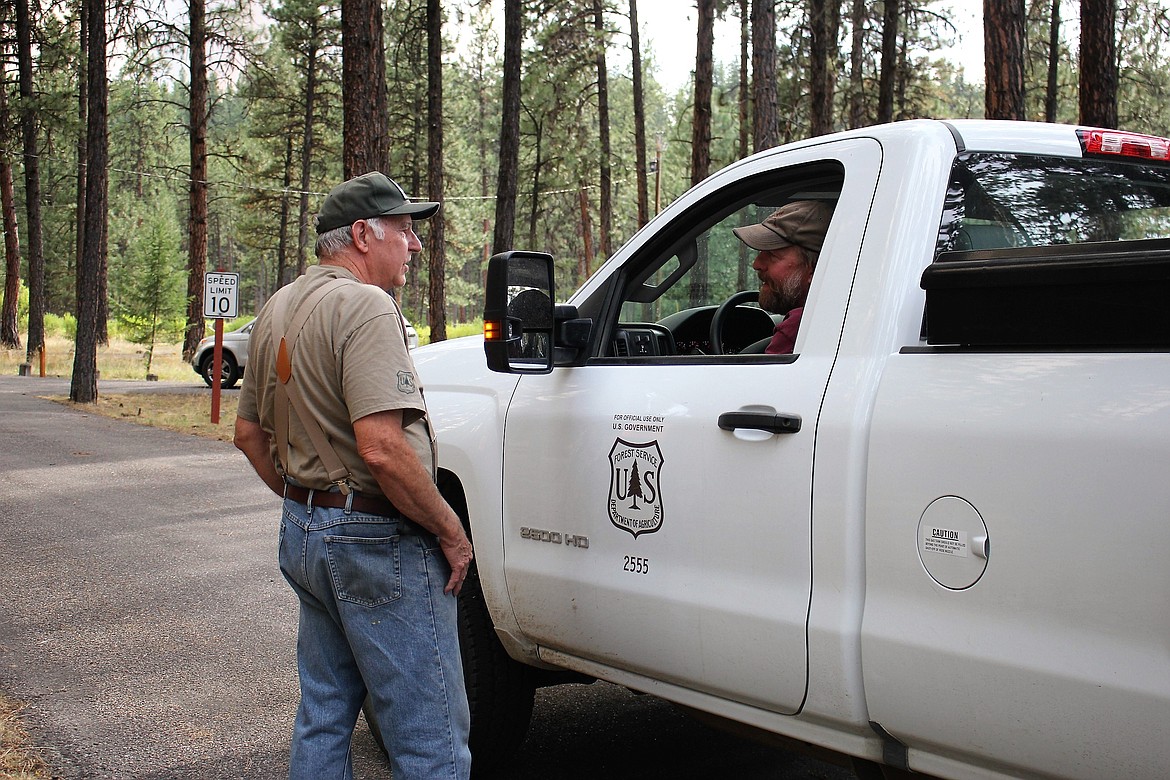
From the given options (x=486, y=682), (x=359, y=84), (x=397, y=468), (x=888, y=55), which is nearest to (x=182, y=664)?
(x=486, y=682)

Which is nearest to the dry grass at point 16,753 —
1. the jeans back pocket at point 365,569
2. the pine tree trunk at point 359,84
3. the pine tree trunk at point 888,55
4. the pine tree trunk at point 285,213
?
the jeans back pocket at point 365,569

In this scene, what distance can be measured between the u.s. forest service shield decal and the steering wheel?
0.96 meters

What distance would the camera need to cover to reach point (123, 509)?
10.5m

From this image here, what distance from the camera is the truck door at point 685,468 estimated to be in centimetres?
300

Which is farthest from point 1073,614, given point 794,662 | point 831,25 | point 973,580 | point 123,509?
point 831,25

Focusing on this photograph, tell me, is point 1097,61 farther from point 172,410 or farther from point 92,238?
point 92,238

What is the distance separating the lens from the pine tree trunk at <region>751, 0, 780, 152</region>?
18328 millimetres

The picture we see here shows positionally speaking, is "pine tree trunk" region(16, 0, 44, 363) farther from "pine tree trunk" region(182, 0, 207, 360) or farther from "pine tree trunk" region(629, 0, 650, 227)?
"pine tree trunk" region(629, 0, 650, 227)

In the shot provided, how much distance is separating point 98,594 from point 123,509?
3.42m

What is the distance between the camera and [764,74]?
727 inches

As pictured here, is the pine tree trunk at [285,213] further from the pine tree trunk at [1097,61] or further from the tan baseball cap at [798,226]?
the tan baseball cap at [798,226]

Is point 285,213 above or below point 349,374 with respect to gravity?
above

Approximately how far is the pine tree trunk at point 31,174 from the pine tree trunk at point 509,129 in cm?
1574

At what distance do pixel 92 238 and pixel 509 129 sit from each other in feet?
29.7
